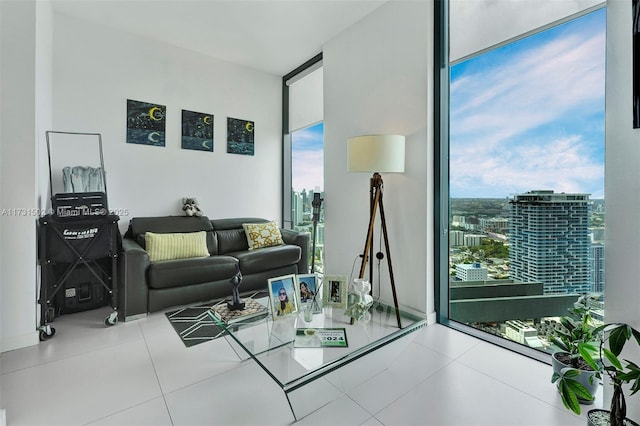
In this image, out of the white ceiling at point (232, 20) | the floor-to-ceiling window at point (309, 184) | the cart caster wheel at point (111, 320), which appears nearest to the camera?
the cart caster wheel at point (111, 320)

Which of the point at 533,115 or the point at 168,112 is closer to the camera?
the point at 533,115

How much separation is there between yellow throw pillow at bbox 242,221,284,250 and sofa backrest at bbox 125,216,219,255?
41 cm

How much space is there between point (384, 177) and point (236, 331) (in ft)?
6.31

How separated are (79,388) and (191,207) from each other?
2273mm

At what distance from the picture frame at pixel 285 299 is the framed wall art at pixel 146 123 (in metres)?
2.72

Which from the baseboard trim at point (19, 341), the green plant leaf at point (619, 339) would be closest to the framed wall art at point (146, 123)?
the baseboard trim at point (19, 341)

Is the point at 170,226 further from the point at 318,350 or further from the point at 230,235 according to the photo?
the point at 318,350

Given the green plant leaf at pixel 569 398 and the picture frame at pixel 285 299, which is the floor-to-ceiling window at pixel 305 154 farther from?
the green plant leaf at pixel 569 398

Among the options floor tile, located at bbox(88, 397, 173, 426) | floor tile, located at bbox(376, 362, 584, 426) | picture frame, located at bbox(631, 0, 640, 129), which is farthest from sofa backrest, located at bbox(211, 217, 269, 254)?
picture frame, located at bbox(631, 0, 640, 129)

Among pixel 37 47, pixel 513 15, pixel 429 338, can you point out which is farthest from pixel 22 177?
pixel 513 15

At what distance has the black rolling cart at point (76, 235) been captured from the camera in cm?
237

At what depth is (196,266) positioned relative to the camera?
9.59 ft

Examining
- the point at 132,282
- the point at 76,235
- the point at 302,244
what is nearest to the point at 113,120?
the point at 76,235

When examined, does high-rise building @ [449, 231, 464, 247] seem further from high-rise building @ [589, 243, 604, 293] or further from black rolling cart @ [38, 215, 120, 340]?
black rolling cart @ [38, 215, 120, 340]
